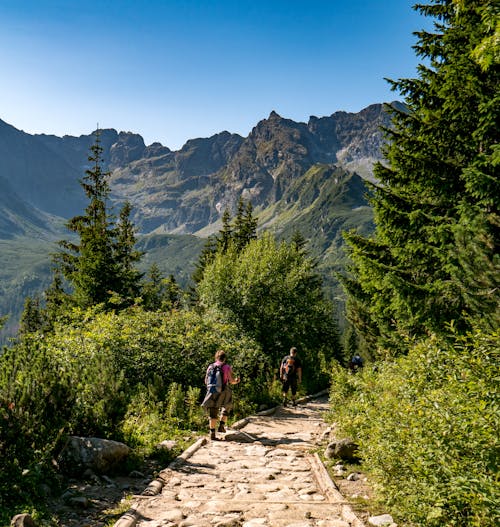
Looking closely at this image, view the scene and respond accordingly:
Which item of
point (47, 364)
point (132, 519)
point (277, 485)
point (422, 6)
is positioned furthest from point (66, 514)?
point (422, 6)

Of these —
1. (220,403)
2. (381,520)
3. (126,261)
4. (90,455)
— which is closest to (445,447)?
(381,520)

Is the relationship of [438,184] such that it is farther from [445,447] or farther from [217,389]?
[445,447]

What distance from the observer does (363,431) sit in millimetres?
7309

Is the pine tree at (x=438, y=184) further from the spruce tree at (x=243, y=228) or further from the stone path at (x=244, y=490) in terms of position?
the spruce tree at (x=243, y=228)

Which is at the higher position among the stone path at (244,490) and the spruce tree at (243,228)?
the spruce tree at (243,228)

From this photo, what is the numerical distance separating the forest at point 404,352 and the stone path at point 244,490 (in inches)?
35.6

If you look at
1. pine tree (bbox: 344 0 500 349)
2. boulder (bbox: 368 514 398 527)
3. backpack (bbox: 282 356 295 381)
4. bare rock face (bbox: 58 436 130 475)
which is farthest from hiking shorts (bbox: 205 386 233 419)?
boulder (bbox: 368 514 398 527)

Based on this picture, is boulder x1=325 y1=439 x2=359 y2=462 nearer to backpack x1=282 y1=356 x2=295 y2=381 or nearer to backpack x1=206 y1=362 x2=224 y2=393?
backpack x1=206 y1=362 x2=224 y2=393

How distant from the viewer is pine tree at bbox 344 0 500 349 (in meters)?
10.0

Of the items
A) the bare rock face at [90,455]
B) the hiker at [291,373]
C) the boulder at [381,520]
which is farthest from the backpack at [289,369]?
the boulder at [381,520]

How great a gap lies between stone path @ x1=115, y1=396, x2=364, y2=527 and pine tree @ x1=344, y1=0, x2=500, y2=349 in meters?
4.38

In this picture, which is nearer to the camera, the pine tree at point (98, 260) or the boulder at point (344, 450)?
the boulder at point (344, 450)

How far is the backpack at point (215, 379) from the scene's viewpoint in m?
Result: 11.5

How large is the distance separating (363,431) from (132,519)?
380 centimetres
